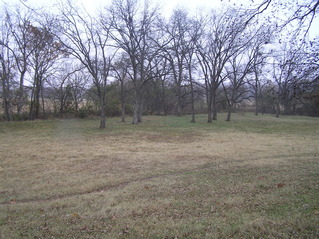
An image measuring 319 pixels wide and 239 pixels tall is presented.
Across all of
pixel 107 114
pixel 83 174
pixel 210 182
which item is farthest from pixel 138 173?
pixel 107 114

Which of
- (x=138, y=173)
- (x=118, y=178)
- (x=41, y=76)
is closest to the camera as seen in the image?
(x=118, y=178)

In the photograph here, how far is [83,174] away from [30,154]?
4.98 meters

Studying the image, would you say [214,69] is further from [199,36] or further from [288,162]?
[288,162]

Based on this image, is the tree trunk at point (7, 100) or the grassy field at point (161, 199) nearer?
the grassy field at point (161, 199)

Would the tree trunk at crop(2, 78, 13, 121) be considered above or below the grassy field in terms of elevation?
above

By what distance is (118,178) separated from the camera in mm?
6629

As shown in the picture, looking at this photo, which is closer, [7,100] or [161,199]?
[161,199]

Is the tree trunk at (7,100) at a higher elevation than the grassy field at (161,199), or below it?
higher

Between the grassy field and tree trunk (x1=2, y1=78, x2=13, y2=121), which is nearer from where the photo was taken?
the grassy field

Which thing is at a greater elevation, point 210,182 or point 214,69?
point 214,69

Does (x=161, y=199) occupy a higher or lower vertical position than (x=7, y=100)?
lower

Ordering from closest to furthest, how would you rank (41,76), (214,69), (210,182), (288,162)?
1. (210,182)
2. (288,162)
3. (214,69)
4. (41,76)

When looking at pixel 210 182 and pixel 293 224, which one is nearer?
pixel 293 224

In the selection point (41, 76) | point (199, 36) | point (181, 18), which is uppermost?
point (181, 18)
